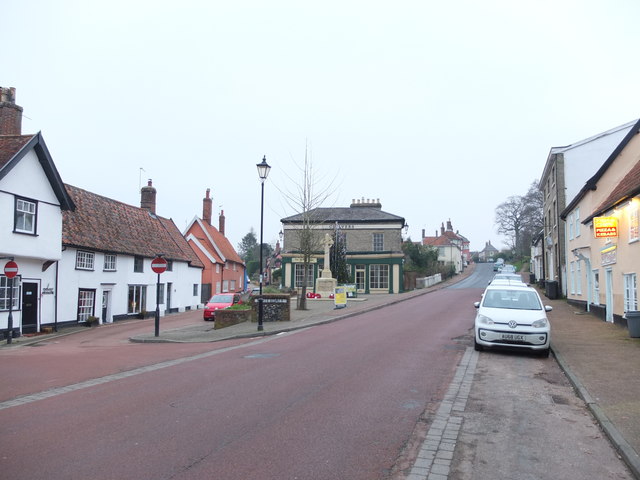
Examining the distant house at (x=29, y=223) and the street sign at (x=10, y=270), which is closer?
the street sign at (x=10, y=270)

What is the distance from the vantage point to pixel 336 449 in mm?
5723

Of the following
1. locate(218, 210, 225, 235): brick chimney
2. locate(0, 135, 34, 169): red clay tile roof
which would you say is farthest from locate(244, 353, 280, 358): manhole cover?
locate(218, 210, 225, 235): brick chimney

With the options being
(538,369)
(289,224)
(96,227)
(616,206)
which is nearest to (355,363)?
(538,369)

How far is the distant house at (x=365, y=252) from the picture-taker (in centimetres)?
4917

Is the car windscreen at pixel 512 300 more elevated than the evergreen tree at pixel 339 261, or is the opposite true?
the evergreen tree at pixel 339 261

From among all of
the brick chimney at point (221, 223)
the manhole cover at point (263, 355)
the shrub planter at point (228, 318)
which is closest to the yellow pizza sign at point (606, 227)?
the manhole cover at point (263, 355)

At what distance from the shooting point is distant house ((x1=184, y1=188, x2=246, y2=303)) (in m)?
48.2

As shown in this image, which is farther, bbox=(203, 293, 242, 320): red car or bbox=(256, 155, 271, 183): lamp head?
bbox=(203, 293, 242, 320): red car

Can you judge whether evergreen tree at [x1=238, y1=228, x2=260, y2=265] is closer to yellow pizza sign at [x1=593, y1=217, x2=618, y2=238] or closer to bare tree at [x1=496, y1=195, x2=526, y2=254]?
bare tree at [x1=496, y1=195, x2=526, y2=254]

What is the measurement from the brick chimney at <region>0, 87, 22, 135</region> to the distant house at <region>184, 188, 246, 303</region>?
23501 millimetres

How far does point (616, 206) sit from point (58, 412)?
59.8ft

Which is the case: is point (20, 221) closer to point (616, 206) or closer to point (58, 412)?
point (58, 412)

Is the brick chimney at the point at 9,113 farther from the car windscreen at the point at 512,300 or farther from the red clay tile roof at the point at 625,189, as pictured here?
the red clay tile roof at the point at 625,189

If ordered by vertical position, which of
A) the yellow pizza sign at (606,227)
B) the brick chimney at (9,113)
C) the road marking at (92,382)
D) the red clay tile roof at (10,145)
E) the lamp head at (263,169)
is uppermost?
the brick chimney at (9,113)
